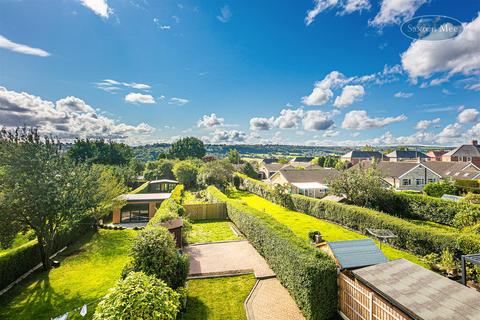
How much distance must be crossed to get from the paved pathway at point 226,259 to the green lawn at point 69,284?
4209 mm

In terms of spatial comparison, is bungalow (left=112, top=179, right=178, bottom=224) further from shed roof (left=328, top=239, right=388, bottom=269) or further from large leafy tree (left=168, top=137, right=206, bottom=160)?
large leafy tree (left=168, top=137, right=206, bottom=160)

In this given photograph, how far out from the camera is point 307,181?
137 feet

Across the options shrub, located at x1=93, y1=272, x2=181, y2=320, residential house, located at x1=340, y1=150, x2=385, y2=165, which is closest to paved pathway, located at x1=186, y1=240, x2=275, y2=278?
shrub, located at x1=93, y1=272, x2=181, y2=320

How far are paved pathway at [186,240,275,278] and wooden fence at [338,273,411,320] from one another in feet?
15.2

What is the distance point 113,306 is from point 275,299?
682cm

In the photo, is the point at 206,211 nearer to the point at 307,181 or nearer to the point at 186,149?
the point at 307,181

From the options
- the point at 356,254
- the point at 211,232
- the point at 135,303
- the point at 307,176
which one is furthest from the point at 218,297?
the point at 307,176

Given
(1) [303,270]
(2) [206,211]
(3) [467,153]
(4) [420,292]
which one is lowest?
(2) [206,211]

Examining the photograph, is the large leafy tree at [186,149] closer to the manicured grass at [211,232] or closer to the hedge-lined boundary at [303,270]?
the manicured grass at [211,232]

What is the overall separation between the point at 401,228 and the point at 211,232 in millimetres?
14650

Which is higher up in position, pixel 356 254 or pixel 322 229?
pixel 356 254

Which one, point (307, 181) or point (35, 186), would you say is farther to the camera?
point (307, 181)

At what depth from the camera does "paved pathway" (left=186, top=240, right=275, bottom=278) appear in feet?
43.9

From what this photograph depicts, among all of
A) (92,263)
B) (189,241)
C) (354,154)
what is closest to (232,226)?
(189,241)
